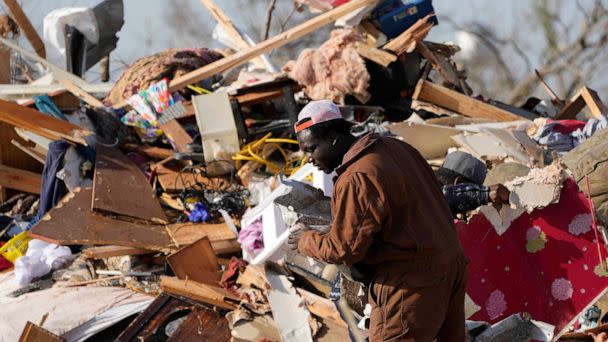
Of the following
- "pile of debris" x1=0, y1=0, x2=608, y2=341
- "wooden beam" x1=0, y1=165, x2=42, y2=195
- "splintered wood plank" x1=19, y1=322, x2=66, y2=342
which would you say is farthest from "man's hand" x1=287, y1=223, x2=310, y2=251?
"wooden beam" x1=0, y1=165, x2=42, y2=195

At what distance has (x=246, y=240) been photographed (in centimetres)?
619

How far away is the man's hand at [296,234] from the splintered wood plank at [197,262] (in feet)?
7.35

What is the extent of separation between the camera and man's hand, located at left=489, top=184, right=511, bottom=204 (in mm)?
4203

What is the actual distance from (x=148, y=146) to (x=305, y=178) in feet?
8.69

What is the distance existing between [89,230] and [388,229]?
13.4ft

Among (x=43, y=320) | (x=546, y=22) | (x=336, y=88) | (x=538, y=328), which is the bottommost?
(x=546, y=22)

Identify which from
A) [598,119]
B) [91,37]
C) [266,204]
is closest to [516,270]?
[266,204]

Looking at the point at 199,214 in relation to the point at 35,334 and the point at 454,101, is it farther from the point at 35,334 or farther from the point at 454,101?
the point at 454,101

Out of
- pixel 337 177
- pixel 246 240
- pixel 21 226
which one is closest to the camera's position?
pixel 337 177

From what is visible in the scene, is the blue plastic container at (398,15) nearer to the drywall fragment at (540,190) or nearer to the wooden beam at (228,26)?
the wooden beam at (228,26)

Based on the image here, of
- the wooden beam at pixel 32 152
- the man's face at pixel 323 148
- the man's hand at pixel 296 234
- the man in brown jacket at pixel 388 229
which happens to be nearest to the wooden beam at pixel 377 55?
the wooden beam at pixel 32 152

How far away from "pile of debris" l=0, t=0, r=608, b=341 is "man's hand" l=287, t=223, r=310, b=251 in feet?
0.47

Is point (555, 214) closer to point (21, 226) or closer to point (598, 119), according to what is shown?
point (598, 119)

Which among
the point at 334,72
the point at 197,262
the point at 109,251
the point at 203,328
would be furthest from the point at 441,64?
the point at 203,328
